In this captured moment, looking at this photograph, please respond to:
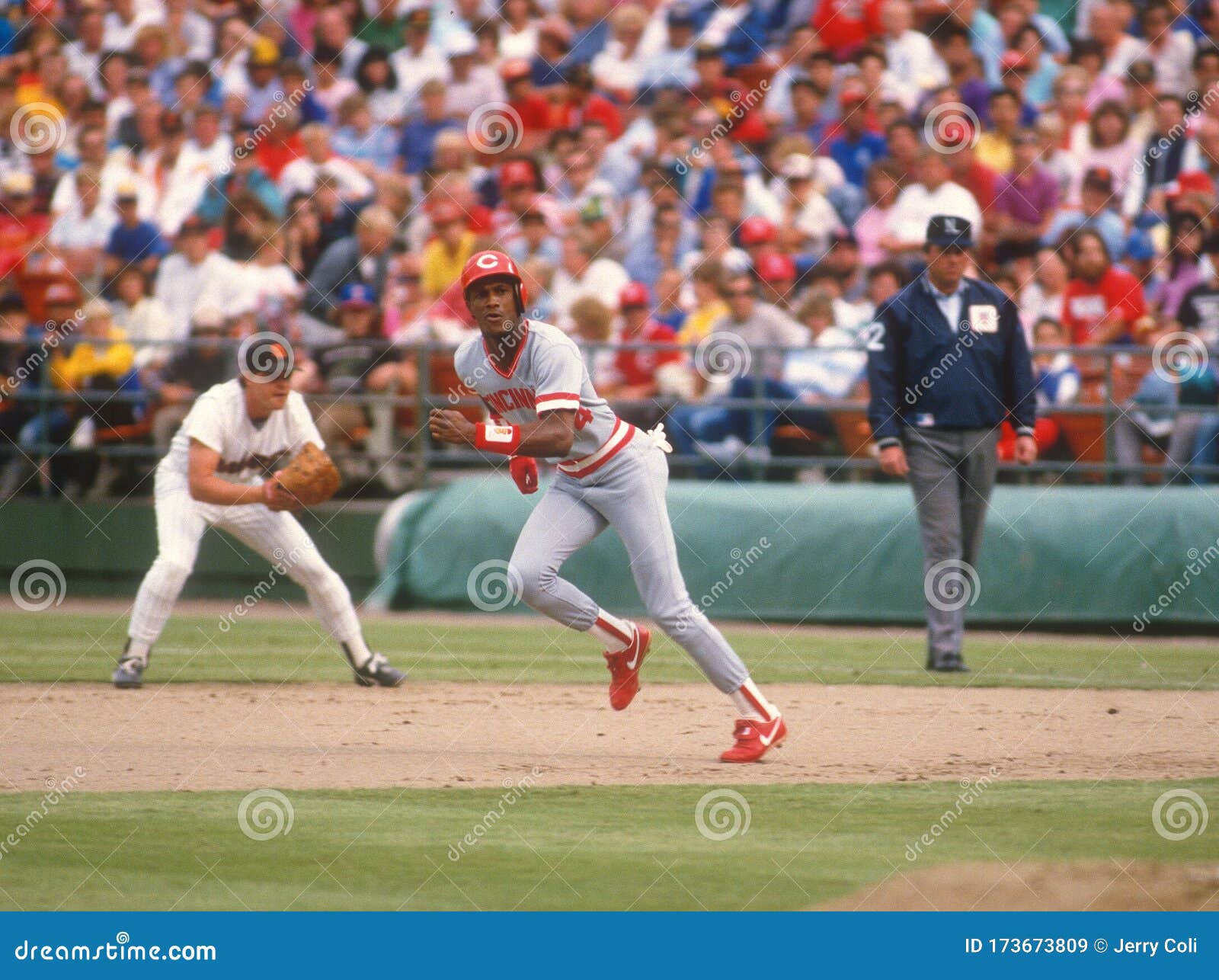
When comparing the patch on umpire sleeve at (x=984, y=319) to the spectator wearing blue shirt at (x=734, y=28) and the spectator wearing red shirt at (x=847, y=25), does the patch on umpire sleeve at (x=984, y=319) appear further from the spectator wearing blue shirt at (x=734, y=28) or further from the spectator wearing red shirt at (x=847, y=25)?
the spectator wearing blue shirt at (x=734, y=28)

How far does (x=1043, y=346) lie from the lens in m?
13.5

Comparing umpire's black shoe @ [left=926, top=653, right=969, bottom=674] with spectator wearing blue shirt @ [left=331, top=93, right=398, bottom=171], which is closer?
Result: umpire's black shoe @ [left=926, top=653, right=969, bottom=674]

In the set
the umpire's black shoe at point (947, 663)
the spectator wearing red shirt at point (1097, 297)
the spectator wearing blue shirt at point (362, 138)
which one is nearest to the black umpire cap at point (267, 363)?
the umpire's black shoe at point (947, 663)

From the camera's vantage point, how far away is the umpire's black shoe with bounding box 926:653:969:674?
35.6 ft

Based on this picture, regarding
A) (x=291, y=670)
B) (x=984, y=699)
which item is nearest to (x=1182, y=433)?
(x=984, y=699)

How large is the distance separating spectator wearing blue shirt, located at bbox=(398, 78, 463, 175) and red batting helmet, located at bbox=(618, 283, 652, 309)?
3.56m

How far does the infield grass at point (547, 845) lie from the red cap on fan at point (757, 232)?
27.3 feet

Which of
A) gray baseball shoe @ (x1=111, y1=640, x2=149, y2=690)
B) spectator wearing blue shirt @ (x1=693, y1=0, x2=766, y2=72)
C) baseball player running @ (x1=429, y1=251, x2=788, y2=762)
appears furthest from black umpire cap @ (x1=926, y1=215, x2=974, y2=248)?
spectator wearing blue shirt @ (x1=693, y1=0, x2=766, y2=72)

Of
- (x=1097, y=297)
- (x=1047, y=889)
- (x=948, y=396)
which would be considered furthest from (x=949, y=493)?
(x=1047, y=889)

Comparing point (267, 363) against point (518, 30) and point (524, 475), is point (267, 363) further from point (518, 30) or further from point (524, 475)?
point (518, 30)

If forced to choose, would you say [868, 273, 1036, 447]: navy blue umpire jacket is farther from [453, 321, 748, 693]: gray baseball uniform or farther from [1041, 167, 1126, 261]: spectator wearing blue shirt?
[1041, 167, 1126, 261]: spectator wearing blue shirt

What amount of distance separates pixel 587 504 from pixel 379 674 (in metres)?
2.91

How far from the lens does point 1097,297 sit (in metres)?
14.0

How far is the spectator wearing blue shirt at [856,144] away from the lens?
15.7 meters
